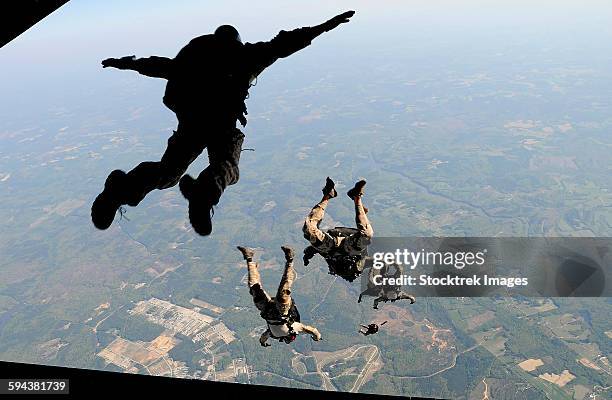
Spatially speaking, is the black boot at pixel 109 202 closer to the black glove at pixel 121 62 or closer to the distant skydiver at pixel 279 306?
the black glove at pixel 121 62

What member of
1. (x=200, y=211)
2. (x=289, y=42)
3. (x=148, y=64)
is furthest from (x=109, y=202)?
(x=289, y=42)

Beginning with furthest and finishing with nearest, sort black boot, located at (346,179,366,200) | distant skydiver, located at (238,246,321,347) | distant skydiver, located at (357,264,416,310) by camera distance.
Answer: distant skydiver, located at (357,264,416,310) → distant skydiver, located at (238,246,321,347) → black boot, located at (346,179,366,200)

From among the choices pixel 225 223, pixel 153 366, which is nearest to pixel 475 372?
pixel 153 366

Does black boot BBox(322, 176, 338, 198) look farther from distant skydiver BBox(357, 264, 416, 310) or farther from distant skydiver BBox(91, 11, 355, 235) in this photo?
distant skydiver BBox(357, 264, 416, 310)

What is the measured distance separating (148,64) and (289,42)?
1.34m

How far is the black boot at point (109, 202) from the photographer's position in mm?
3225

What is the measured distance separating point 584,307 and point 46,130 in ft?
735

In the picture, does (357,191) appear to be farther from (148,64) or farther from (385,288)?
(385,288)

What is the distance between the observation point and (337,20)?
3037 millimetres

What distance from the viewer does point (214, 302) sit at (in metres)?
57.7

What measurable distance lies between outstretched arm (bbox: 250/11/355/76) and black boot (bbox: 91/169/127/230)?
151 centimetres

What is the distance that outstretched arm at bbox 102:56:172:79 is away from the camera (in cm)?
357

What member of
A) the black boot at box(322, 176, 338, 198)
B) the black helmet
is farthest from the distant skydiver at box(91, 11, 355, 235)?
the black boot at box(322, 176, 338, 198)

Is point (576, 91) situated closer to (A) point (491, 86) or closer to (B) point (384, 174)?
(A) point (491, 86)
